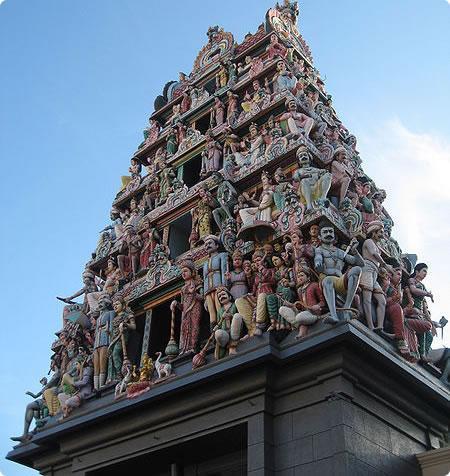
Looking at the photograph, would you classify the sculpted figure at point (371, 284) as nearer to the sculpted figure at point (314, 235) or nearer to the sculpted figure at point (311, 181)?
the sculpted figure at point (314, 235)

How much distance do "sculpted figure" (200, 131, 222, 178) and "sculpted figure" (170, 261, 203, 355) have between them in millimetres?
3841

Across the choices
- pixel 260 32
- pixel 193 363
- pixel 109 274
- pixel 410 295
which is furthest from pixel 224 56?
pixel 193 363

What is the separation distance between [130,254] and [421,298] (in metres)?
8.82

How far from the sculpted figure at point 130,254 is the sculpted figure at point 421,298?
27.0 feet

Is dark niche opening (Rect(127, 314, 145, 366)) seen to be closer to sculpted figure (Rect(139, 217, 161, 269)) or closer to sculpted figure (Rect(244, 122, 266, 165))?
sculpted figure (Rect(139, 217, 161, 269))

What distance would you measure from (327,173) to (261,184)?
246 centimetres

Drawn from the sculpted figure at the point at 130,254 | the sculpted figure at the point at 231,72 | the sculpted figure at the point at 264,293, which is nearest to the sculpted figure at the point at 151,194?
the sculpted figure at the point at 130,254

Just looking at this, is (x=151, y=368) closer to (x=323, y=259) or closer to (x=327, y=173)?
(x=323, y=259)

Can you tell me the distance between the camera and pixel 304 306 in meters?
15.2

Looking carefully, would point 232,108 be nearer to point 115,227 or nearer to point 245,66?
point 245,66

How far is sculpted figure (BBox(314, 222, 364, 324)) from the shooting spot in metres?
14.8

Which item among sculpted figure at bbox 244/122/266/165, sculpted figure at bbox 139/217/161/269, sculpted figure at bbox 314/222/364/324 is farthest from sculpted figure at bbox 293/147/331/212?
sculpted figure at bbox 139/217/161/269

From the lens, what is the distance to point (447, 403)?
54.5 feet

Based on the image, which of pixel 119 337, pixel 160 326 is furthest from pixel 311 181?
pixel 119 337
